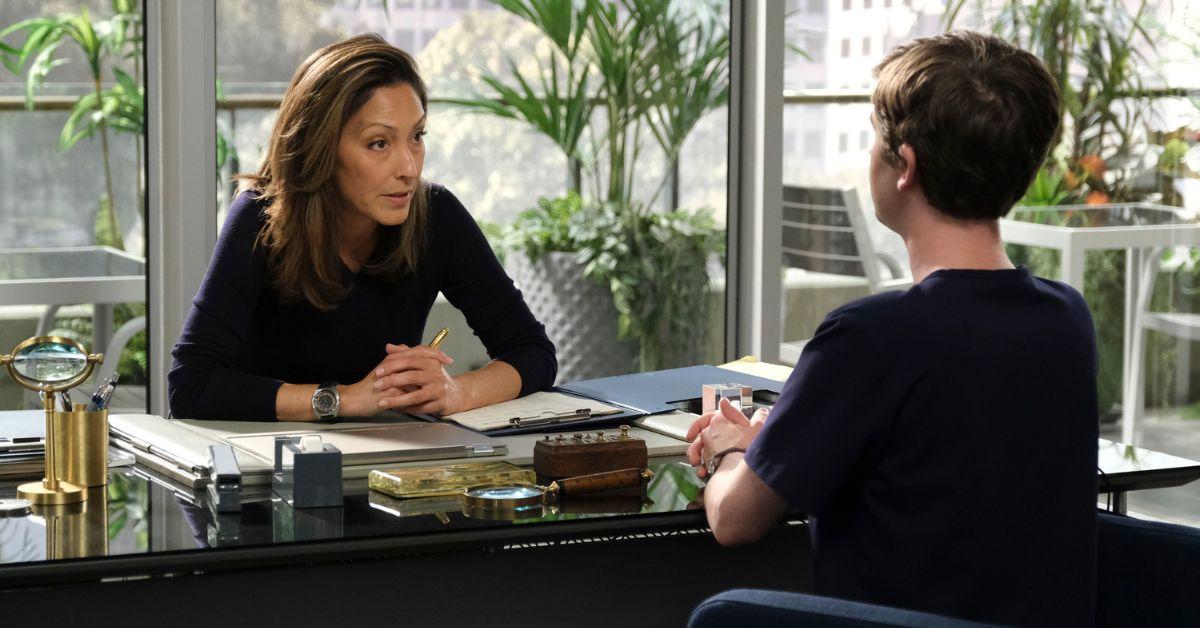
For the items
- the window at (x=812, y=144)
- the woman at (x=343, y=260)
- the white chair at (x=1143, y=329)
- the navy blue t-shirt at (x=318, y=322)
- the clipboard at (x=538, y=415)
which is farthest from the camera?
the window at (x=812, y=144)

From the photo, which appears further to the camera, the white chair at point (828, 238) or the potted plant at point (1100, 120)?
the white chair at point (828, 238)

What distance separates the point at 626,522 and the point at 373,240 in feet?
3.66

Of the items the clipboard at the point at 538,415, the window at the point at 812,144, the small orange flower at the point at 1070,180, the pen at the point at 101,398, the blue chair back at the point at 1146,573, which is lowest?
the blue chair back at the point at 1146,573

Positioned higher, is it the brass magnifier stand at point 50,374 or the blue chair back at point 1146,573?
the brass magnifier stand at point 50,374

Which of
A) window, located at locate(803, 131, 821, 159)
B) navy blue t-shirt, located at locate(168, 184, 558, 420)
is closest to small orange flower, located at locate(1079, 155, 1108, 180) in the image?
window, located at locate(803, 131, 821, 159)

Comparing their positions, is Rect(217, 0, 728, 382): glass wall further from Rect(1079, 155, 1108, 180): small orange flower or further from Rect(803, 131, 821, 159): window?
Rect(1079, 155, 1108, 180): small orange flower

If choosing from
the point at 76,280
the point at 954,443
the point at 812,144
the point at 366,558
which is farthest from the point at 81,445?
the point at 812,144

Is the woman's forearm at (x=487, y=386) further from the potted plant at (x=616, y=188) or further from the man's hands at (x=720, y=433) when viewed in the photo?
the potted plant at (x=616, y=188)

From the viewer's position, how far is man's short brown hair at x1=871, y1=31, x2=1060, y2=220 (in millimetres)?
1457

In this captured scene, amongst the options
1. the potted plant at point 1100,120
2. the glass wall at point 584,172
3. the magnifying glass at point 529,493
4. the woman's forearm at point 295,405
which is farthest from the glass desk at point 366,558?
the potted plant at point 1100,120

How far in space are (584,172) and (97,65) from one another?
1.38 m

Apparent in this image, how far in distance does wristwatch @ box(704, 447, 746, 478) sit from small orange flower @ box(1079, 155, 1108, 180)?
266 centimetres

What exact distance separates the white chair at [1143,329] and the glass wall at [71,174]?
2754 mm

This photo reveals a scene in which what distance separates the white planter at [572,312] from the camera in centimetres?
410
